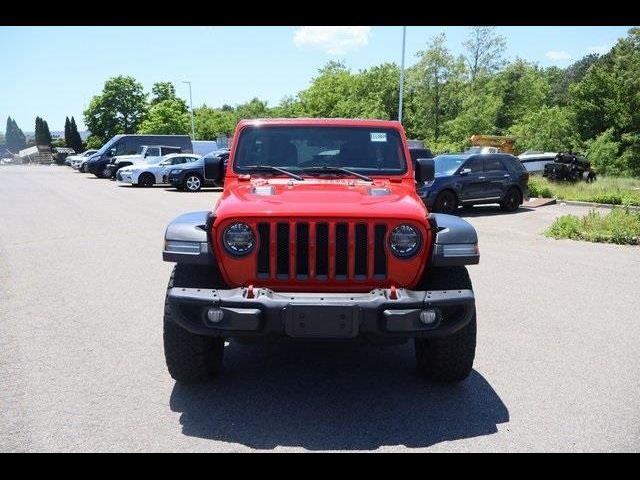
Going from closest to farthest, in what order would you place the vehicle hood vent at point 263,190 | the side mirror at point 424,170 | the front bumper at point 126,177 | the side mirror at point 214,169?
the vehicle hood vent at point 263,190
the side mirror at point 424,170
the side mirror at point 214,169
the front bumper at point 126,177

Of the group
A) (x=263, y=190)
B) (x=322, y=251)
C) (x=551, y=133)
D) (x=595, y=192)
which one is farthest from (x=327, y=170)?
(x=551, y=133)

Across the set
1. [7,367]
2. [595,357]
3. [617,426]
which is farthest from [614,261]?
[7,367]

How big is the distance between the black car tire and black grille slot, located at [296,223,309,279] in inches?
814

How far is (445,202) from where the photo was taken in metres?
15.6

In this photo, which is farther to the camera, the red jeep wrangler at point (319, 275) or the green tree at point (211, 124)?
the green tree at point (211, 124)

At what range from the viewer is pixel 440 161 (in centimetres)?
1659

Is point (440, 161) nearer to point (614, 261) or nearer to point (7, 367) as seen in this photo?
point (614, 261)

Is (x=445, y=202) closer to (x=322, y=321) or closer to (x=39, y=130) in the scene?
(x=322, y=321)

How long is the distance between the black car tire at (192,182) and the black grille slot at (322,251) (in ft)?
68.0

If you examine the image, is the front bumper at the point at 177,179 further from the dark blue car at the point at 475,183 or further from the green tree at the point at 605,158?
the green tree at the point at 605,158

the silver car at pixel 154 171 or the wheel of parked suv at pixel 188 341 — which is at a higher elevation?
the wheel of parked suv at pixel 188 341

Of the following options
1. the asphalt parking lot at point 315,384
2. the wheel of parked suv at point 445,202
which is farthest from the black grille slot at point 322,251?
the wheel of parked suv at point 445,202

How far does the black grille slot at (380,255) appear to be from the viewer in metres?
3.80
